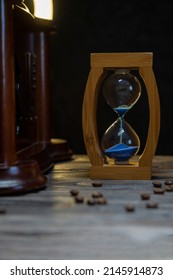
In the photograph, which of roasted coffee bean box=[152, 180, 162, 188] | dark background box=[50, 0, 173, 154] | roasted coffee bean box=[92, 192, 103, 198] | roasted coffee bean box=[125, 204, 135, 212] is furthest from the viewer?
dark background box=[50, 0, 173, 154]

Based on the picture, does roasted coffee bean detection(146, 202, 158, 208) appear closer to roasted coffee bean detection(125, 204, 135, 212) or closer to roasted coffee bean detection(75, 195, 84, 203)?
roasted coffee bean detection(125, 204, 135, 212)

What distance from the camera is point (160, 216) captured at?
3.68ft

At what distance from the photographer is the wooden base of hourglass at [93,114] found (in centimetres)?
144

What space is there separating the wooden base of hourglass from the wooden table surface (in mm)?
115

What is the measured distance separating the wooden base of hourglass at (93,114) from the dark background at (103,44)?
28.0 inches

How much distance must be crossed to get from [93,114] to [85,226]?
19.0 inches

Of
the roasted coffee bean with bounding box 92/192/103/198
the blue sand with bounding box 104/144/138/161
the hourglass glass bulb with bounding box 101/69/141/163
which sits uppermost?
the hourglass glass bulb with bounding box 101/69/141/163

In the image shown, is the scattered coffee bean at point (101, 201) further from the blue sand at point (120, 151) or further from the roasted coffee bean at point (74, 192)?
the blue sand at point (120, 151)

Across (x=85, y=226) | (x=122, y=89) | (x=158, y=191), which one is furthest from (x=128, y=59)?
(x=85, y=226)

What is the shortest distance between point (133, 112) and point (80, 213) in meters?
1.13

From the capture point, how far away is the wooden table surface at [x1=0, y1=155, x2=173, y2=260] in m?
0.97

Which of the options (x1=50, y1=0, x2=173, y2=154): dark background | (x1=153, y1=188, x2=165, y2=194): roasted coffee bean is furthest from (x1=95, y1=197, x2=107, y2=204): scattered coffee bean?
(x1=50, y1=0, x2=173, y2=154): dark background
